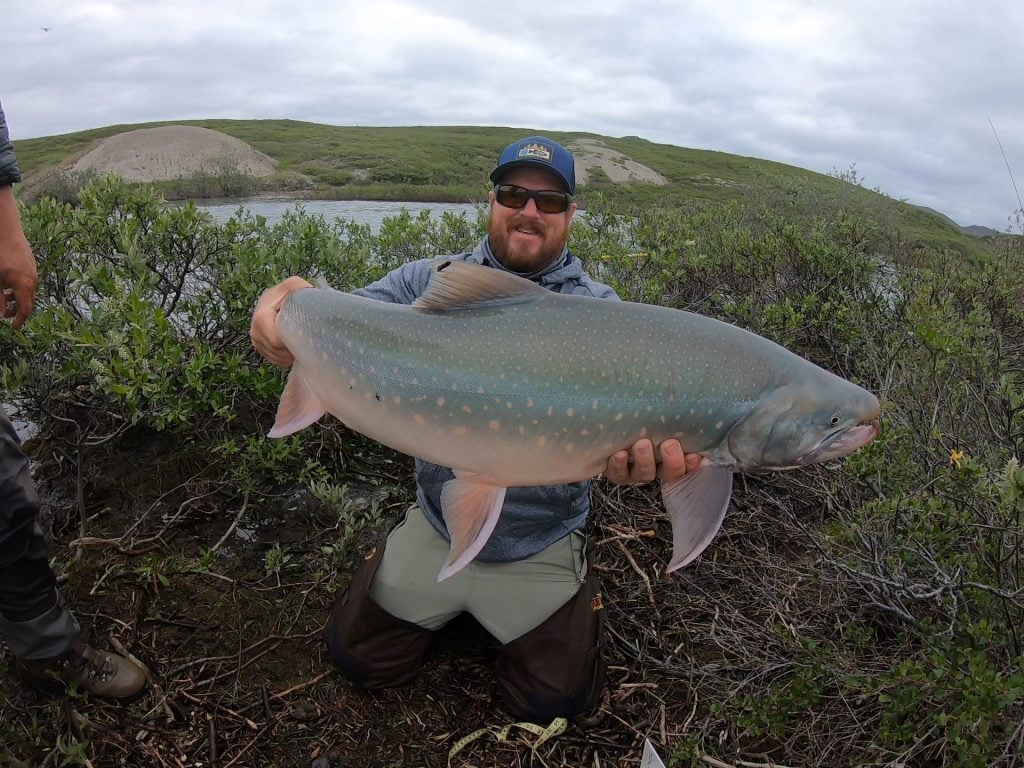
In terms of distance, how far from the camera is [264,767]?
287 cm

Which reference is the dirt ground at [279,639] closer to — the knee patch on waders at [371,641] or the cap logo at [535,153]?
the knee patch on waders at [371,641]

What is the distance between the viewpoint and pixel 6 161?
2.80m

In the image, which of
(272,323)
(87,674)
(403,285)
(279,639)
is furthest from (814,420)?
(87,674)

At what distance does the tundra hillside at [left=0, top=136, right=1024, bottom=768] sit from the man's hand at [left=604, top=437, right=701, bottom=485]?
2.69ft

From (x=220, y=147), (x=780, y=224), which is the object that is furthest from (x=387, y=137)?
(x=780, y=224)

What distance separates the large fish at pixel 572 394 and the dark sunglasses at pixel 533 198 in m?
1.11

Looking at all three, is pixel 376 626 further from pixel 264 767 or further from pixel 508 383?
pixel 508 383

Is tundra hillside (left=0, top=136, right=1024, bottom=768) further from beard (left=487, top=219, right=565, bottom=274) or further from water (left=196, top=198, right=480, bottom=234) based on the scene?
water (left=196, top=198, right=480, bottom=234)

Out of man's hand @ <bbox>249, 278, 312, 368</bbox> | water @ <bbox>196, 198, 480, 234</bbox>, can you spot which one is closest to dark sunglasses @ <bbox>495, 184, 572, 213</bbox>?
man's hand @ <bbox>249, 278, 312, 368</bbox>

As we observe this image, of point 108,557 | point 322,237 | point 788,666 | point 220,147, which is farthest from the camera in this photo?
point 220,147

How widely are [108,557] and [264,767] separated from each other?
63.0 inches

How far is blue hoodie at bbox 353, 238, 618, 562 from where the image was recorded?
11.4 feet

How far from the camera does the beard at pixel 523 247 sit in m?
3.65

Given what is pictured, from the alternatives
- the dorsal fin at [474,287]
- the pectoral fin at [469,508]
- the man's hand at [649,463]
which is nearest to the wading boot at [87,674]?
the pectoral fin at [469,508]
